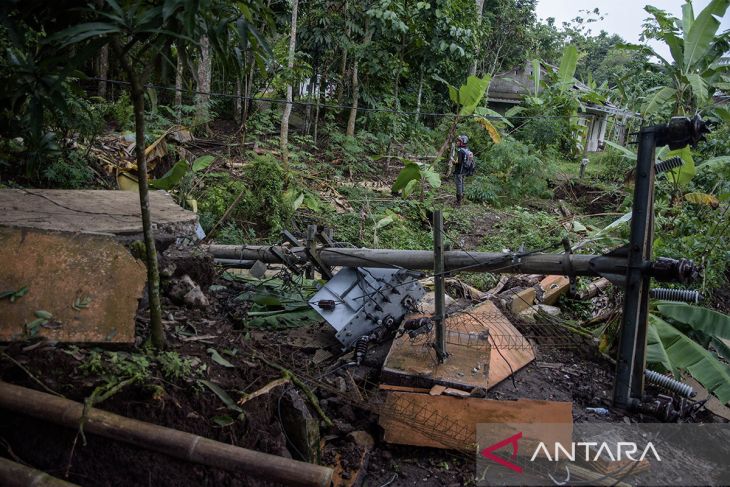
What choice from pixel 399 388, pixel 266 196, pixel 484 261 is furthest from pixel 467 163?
pixel 399 388

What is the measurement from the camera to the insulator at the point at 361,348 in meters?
4.70

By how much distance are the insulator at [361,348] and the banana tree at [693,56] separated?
7.09m

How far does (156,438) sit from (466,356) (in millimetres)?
2805

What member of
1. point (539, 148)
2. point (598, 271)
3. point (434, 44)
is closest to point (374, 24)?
point (434, 44)

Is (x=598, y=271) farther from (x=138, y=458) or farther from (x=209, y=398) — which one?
(x=138, y=458)

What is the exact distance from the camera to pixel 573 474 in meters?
3.24

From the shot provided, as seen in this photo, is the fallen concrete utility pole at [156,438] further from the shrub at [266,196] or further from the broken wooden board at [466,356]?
the shrub at [266,196]

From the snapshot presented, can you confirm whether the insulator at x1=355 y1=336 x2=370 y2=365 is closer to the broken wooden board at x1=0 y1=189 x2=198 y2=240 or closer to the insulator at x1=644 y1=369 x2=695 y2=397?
the broken wooden board at x1=0 y1=189 x2=198 y2=240

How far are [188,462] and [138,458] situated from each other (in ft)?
0.76

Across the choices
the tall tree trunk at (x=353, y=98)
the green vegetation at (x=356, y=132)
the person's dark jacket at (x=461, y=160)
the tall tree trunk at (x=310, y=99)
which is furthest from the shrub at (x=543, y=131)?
the tall tree trunk at (x=310, y=99)

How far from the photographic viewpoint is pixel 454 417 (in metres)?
3.84

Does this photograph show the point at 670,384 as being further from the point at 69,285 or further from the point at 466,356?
the point at 69,285

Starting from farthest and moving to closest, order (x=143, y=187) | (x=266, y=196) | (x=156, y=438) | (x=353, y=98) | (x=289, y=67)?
(x=353, y=98) < (x=289, y=67) < (x=266, y=196) < (x=143, y=187) < (x=156, y=438)

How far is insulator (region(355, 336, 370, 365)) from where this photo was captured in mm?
4703
